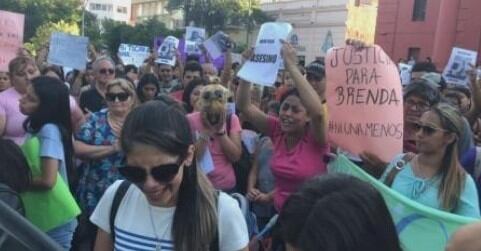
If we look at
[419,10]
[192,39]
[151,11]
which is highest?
[151,11]

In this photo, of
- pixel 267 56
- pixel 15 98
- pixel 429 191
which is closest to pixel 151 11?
pixel 15 98

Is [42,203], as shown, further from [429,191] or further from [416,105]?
[416,105]

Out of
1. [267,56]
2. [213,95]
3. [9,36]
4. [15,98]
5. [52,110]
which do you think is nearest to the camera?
[52,110]

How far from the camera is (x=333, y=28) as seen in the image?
147 feet

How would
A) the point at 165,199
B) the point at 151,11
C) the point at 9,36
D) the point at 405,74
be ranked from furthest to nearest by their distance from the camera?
1. the point at 151,11
2. the point at 405,74
3. the point at 9,36
4. the point at 165,199

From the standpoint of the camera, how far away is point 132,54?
493 inches

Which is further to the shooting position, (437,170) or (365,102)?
(365,102)

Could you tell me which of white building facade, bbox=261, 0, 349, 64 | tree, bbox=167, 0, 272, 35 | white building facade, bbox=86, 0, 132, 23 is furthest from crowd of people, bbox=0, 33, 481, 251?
white building facade, bbox=86, 0, 132, 23

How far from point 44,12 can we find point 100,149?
51653 millimetres

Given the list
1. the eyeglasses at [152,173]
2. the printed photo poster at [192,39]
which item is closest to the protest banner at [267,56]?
the eyeglasses at [152,173]

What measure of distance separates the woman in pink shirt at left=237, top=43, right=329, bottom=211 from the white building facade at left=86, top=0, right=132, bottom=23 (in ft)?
307

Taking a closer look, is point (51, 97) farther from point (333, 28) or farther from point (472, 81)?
point (333, 28)

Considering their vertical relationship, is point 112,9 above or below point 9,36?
above

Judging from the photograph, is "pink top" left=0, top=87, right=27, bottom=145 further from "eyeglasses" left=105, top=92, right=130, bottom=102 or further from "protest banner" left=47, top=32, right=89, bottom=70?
"protest banner" left=47, top=32, right=89, bottom=70
